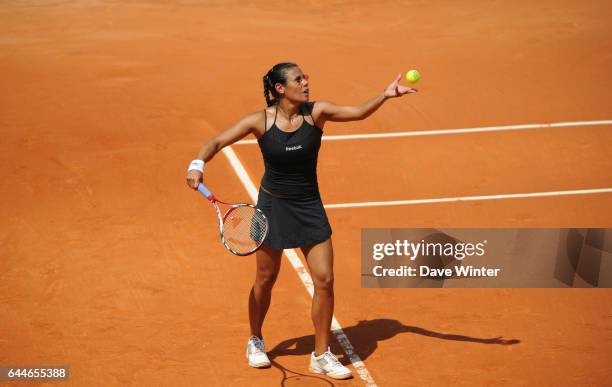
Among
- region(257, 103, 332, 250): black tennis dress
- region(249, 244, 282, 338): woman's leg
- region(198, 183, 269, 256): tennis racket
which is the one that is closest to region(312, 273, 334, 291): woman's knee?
region(257, 103, 332, 250): black tennis dress

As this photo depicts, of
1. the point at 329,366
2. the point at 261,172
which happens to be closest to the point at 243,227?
the point at 329,366

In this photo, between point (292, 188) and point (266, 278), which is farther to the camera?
point (266, 278)

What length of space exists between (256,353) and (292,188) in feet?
4.99

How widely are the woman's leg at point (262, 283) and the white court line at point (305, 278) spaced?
829mm

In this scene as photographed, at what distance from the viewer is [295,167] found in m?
7.54

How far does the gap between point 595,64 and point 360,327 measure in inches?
349

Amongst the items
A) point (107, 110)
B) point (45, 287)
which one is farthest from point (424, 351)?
point (107, 110)

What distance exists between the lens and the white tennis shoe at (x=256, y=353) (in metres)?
8.00

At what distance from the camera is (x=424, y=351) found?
830cm

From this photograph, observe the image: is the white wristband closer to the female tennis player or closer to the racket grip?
the female tennis player

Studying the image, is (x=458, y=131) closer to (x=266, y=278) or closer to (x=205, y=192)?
(x=266, y=278)

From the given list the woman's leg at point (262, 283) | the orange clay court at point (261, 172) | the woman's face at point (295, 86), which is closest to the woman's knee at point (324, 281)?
the woman's leg at point (262, 283)

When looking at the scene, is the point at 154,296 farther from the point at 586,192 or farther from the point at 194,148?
the point at 586,192

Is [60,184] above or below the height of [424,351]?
above
